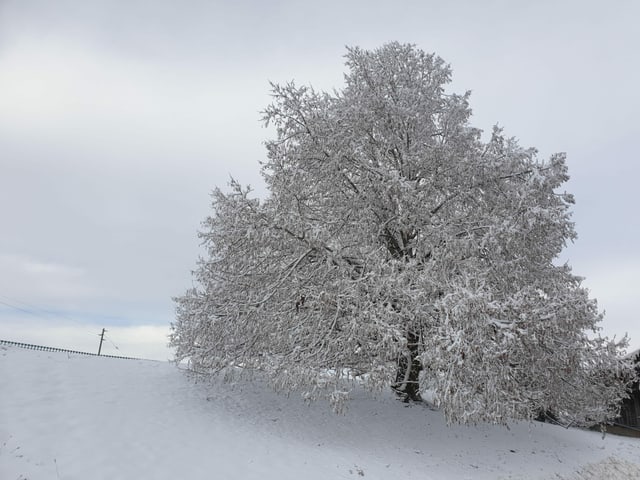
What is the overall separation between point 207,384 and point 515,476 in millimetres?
8372

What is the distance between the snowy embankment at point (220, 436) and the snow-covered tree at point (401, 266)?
1.19 m

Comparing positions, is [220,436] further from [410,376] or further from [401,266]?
[410,376]

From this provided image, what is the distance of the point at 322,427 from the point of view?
10797 mm

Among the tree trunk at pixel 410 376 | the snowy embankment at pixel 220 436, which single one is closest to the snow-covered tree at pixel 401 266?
the tree trunk at pixel 410 376

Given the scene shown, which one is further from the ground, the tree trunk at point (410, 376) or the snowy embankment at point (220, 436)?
the tree trunk at point (410, 376)

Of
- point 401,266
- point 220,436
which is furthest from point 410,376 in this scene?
point 220,436

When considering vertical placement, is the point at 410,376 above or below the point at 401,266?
below

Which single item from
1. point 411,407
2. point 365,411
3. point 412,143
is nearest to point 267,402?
point 365,411

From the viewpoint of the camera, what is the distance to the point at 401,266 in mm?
10188

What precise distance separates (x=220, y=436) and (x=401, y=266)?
559 cm

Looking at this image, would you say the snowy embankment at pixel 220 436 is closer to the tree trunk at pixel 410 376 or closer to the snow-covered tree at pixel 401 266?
the tree trunk at pixel 410 376

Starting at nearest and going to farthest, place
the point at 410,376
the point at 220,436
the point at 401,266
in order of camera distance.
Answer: the point at 220,436
the point at 401,266
the point at 410,376

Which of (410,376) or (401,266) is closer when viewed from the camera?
(401,266)

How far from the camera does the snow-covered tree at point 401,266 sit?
28.1 feet
